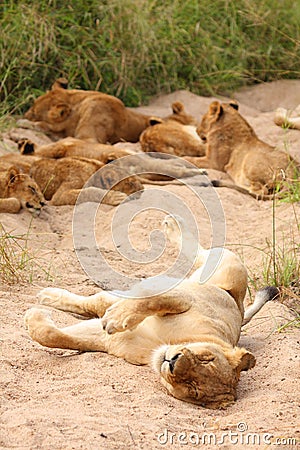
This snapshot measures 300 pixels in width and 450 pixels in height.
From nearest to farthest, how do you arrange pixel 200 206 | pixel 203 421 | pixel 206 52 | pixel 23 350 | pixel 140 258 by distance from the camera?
pixel 203 421 → pixel 23 350 → pixel 140 258 → pixel 200 206 → pixel 206 52

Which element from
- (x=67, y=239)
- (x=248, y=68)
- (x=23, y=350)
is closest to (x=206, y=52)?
(x=248, y=68)

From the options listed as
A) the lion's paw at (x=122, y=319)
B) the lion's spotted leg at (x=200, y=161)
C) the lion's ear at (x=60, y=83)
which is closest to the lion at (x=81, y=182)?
the lion's spotted leg at (x=200, y=161)

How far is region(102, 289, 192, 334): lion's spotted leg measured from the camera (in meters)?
3.80

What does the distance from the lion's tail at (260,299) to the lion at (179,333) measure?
0.24 metres

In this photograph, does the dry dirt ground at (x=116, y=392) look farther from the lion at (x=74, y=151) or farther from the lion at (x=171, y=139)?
the lion at (x=171, y=139)

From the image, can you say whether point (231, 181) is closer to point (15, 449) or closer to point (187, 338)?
point (187, 338)

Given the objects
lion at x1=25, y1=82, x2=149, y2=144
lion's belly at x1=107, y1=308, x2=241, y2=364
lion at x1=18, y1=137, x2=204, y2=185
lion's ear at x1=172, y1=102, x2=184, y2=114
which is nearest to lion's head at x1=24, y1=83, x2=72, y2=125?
lion at x1=25, y1=82, x2=149, y2=144

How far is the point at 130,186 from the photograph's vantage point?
7375mm

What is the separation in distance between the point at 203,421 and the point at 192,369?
0.21 m

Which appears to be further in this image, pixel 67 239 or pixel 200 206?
pixel 200 206

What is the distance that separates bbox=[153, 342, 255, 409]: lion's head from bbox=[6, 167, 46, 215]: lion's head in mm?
3510

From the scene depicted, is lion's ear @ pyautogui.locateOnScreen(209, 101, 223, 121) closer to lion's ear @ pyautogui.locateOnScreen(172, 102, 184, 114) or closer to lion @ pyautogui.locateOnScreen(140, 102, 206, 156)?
lion @ pyautogui.locateOnScreen(140, 102, 206, 156)

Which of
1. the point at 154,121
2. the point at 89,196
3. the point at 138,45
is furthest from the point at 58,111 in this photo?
the point at 89,196

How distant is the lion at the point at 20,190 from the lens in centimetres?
697
